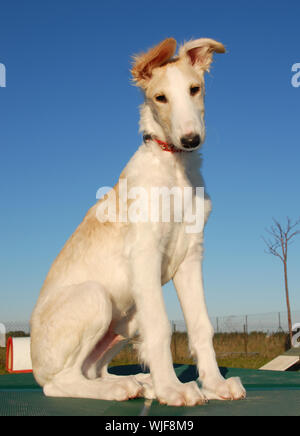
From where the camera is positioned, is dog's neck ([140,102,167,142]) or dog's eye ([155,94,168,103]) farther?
dog's neck ([140,102,167,142])

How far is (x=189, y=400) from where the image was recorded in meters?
4.31

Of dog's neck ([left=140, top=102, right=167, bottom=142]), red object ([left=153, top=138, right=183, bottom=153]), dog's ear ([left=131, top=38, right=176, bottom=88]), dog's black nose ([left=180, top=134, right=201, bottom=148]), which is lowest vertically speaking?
dog's black nose ([left=180, top=134, right=201, bottom=148])

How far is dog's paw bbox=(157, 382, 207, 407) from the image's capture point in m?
4.29

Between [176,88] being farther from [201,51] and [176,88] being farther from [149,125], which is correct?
[201,51]

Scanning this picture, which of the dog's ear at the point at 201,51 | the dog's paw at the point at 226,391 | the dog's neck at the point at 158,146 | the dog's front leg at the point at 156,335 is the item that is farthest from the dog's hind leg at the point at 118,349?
the dog's ear at the point at 201,51

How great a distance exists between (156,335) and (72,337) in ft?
3.22

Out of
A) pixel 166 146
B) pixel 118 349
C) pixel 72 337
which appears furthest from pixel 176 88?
pixel 118 349

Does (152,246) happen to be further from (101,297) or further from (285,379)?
(285,379)

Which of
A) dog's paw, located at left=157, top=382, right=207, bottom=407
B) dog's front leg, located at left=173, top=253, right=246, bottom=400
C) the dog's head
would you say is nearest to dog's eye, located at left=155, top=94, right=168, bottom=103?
the dog's head

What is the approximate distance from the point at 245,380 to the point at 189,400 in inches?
124

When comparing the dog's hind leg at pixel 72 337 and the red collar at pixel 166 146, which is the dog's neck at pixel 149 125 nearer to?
the red collar at pixel 166 146

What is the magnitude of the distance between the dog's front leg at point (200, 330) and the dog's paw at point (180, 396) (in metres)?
0.50

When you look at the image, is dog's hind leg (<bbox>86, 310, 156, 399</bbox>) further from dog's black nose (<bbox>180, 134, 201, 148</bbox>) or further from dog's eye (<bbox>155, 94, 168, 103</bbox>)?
dog's eye (<bbox>155, 94, 168, 103</bbox>)
